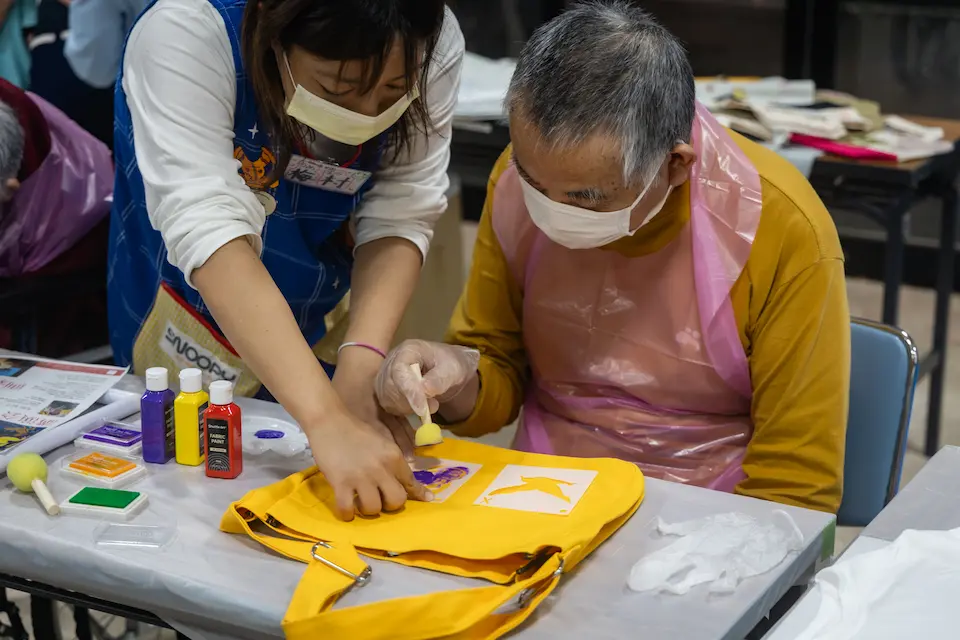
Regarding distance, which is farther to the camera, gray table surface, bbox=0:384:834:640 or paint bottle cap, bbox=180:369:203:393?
paint bottle cap, bbox=180:369:203:393

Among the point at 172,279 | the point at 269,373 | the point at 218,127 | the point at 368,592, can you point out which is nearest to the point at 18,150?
the point at 172,279

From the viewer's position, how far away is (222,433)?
1.36 m

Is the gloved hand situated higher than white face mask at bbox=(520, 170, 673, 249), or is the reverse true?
white face mask at bbox=(520, 170, 673, 249)

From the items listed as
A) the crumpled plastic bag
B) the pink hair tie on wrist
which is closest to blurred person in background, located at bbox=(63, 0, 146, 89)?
the pink hair tie on wrist

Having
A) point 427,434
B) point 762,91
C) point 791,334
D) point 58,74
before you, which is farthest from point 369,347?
point 762,91

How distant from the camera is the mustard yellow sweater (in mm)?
1481

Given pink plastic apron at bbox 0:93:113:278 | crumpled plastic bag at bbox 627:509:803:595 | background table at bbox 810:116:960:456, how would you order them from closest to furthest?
crumpled plastic bag at bbox 627:509:803:595, pink plastic apron at bbox 0:93:113:278, background table at bbox 810:116:960:456

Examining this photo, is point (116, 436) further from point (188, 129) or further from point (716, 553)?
point (716, 553)

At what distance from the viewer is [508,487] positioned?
1.32 m

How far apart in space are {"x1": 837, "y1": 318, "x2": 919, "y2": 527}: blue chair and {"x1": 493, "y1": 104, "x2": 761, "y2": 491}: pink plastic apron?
5.8 inches

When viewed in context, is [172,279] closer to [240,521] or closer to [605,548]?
[240,521]

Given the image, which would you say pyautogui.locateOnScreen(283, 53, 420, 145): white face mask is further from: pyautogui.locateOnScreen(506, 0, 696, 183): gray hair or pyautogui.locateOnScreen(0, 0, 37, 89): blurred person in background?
pyautogui.locateOnScreen(0, 0, 37, 89): blurred person in background

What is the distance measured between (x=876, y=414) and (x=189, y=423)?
885mm

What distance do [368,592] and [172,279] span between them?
71cm
